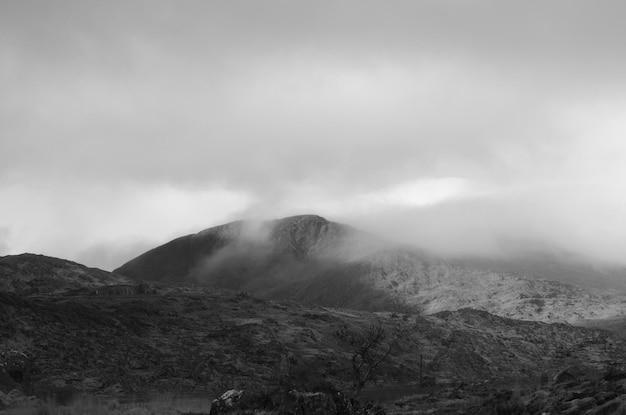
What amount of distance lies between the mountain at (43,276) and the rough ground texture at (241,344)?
28.1m

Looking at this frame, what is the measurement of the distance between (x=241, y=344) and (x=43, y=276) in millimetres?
79751

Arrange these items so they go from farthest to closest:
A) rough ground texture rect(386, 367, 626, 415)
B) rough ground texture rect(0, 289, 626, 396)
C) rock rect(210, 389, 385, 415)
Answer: rough ground texture rect(0, 289, 626, 396) → rough ground texture rect(386, 367, 626, 415) → rock rect(210, 389, 385, 415)

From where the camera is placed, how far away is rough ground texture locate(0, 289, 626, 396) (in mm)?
90188

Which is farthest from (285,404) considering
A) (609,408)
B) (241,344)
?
(241,344)

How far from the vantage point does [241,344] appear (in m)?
120

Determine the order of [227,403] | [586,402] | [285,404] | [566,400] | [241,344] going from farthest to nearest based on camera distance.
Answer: [241,344]
[566,400]
[586,402]
[227,403]
[285,404]

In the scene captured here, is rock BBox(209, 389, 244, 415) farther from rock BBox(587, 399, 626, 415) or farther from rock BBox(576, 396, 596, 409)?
rock BBox(576, 396, 596, 409)

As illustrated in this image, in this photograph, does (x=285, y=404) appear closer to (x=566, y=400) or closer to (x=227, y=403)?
(x=227, y=403)

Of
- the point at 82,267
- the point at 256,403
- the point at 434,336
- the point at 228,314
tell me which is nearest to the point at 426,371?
the point at 434,336

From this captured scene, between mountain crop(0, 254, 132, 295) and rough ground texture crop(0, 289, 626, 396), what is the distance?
2808 centimetres

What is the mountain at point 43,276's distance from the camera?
6432 inches

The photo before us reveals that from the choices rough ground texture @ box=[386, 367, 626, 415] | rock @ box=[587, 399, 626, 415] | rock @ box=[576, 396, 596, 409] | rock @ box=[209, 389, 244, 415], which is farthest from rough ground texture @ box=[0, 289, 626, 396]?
rock @ box=[587, 399, 626, 415]

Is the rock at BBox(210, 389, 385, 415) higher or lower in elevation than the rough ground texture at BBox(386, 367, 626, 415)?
higher

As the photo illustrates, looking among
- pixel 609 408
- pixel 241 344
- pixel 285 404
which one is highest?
pixel 285 404
